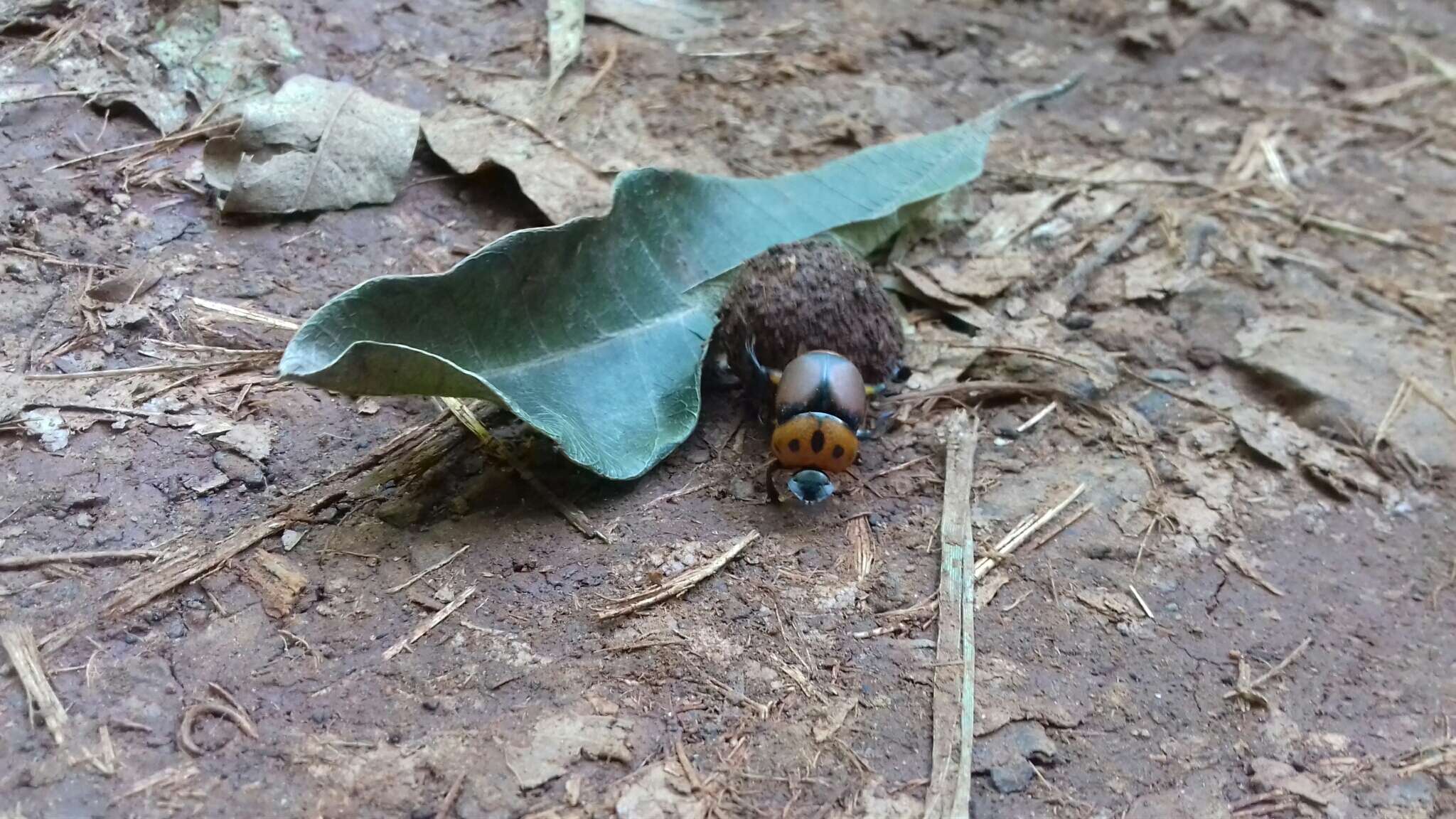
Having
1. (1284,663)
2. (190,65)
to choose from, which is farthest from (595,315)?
(1284,663)

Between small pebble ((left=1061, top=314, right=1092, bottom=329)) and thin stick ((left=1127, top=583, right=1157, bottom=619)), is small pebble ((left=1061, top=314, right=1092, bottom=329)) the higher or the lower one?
the higher one

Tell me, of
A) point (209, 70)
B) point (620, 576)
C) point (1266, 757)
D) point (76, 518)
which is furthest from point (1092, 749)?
point (209, 70)

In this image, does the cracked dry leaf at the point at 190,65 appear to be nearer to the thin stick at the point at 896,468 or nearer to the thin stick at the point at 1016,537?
the thin stick at the point at 896,468

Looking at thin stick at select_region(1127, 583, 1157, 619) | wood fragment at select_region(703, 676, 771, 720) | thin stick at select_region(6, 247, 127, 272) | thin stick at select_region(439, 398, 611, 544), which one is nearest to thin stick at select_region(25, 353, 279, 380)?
thin stick at select_region(6, 247, 127, 272)

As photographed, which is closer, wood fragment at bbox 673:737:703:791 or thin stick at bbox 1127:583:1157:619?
wood fragment at bbox 673:737:703:791

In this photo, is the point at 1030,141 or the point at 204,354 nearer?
the point at 204,354

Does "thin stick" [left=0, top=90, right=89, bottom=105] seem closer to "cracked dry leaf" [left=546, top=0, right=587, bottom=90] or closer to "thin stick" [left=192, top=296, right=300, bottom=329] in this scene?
"thin stick" [left=192, top=296, right=300, bottom=329]

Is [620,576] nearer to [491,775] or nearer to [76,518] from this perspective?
[491,775]
